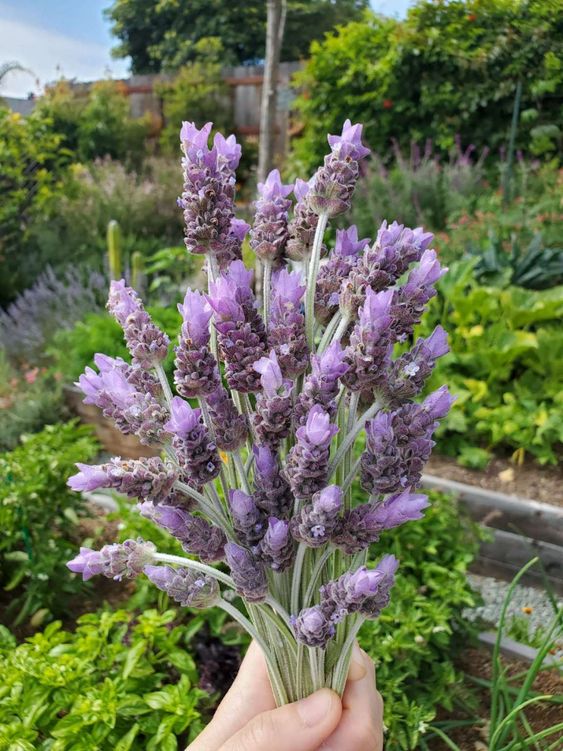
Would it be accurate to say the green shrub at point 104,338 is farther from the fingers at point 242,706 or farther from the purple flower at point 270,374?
the purple flower at point 270,374

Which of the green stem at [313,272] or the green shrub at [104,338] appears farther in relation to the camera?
the green shrub at [104,338]

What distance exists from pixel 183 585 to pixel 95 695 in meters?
0.77

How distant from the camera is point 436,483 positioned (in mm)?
2896

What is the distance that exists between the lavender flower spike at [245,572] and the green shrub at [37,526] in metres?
1.45

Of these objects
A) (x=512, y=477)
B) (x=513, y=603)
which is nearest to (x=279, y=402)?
(x=513, y=603)

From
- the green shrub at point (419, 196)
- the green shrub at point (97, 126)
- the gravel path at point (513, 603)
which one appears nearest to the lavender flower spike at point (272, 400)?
the gravel path at point (513, 603)

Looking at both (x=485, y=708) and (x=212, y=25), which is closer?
(x=485, y=708)

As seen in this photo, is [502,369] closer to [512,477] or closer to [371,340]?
[512,477]

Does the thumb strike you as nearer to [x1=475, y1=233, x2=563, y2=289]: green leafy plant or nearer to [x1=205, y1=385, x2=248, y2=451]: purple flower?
[x1=205, y1=385, x2=248, y2=451]: purple flower

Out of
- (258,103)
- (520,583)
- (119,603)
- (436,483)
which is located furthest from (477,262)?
(258,103)

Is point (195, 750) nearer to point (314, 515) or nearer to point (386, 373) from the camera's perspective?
point (314, 515)

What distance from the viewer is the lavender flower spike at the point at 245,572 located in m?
0.68

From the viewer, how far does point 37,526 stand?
2031 millimetres

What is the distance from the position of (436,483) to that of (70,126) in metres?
10.1
